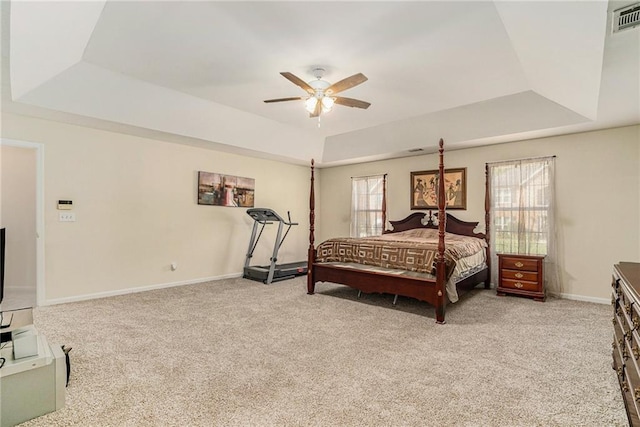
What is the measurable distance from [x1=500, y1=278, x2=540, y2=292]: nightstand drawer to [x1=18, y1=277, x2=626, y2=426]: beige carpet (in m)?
0.38

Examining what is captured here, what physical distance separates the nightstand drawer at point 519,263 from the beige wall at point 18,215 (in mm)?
7299

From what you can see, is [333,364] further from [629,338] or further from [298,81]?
[298,81]

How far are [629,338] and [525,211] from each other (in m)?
3.59

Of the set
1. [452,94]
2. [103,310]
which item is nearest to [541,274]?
[452,94]

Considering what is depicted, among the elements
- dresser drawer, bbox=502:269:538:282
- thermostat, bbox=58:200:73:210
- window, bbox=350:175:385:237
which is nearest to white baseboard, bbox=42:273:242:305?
thermostat, bbox=58:200:73:210

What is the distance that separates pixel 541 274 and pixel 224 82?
4926 millimetres

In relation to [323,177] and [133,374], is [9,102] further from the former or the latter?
[323,177]

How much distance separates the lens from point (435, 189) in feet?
19.5

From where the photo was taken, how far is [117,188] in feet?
15.4

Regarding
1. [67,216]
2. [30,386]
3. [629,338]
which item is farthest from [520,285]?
[67,216]

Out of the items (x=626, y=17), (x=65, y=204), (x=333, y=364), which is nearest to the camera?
(x=626, y=17)

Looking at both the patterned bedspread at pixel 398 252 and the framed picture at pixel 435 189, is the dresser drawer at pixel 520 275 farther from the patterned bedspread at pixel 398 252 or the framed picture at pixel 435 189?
the framed picture at pixel 435 189

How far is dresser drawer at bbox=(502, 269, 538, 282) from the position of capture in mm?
4485

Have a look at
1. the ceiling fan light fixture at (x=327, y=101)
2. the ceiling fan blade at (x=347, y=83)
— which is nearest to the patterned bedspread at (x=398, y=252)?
the ceiling fan light fixture at (x=327, y=101)
